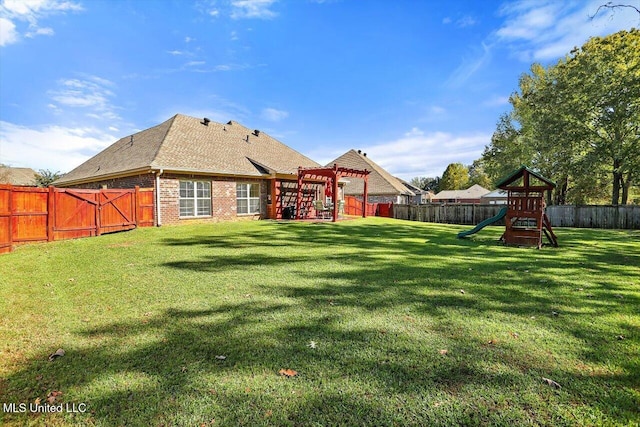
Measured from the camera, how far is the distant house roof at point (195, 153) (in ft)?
49.3

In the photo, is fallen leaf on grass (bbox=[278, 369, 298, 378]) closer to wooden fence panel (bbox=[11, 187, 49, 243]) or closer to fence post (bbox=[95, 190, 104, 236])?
wooden fence panel (bbox=[11, 187, 49, 243])

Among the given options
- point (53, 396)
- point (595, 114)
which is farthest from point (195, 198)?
point (595, 114)

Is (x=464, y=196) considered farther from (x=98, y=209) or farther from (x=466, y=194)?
(x=98, y=209)

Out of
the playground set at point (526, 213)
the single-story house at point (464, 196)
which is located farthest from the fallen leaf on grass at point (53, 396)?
the single-story house at point (464, 196)

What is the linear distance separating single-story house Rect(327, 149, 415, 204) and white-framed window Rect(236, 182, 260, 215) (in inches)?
571

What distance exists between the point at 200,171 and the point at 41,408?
13.8 meters

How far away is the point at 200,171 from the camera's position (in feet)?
48.9

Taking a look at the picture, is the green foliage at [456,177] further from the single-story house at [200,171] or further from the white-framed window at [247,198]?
the white-framed window at [247,198]

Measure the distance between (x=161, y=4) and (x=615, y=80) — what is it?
24076mm

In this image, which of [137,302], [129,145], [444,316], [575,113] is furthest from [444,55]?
[129,145]

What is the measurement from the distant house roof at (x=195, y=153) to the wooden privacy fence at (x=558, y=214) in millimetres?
9194

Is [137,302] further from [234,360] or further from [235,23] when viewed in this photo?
[235,23]

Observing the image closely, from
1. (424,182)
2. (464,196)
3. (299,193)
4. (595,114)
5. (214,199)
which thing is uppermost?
(424,182)

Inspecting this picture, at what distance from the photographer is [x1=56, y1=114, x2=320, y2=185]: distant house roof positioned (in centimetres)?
1503
